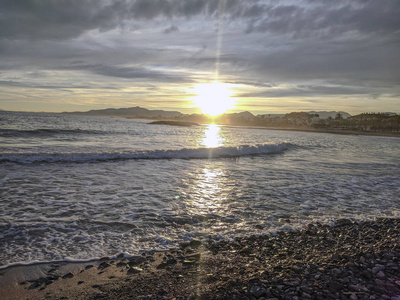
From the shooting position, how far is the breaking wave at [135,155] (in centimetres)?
1302

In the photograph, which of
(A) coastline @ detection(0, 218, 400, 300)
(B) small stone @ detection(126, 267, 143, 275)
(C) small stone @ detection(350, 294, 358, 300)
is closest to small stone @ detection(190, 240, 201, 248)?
(A) coastline @ detection(0, 218, 400, 300)

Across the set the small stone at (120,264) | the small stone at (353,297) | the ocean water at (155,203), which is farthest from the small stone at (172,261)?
the small stone at (353,297)

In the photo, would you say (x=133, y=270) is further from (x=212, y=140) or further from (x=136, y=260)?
(x=212, y=140)

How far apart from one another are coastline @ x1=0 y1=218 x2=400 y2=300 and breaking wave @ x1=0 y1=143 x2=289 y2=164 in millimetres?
11372

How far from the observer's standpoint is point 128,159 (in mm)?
15031

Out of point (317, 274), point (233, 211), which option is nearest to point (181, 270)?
point (317, 274)

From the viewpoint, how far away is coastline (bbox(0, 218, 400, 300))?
300 centimetres

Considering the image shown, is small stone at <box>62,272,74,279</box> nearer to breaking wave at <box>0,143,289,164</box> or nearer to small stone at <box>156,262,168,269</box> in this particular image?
small stone at <box>156,262,168,269</box>

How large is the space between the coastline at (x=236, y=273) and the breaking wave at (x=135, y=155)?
11372 mm

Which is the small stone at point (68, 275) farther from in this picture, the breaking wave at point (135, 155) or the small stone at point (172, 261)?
the breaking wave at point (135, 155)

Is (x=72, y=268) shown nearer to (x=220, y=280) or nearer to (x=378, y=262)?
(x=220, y=280)

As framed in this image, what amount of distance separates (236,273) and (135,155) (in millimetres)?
13590

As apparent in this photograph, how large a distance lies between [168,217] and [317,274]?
11.2 ft

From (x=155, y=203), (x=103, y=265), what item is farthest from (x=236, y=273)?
(x=155, y=203)
